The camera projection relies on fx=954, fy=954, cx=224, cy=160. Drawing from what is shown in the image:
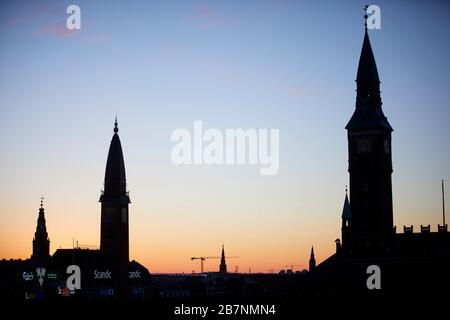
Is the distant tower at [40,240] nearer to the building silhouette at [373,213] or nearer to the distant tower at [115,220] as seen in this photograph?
the distant tower at [115,220]

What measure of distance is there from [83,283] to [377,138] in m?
68.3

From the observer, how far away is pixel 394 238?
148125 millimetres

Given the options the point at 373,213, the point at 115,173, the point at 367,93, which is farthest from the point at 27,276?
the point at 367,93

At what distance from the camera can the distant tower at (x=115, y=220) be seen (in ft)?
623

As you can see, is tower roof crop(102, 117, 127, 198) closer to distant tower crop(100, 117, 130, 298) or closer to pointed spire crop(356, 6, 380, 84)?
distant tower crop(100, 117, 130, 298)

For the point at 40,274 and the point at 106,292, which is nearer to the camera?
the point at 40,274

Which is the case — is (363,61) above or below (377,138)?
above

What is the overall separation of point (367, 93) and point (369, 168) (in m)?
11.6

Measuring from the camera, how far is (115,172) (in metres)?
191

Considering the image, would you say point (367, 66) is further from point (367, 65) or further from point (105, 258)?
point (105, 258)

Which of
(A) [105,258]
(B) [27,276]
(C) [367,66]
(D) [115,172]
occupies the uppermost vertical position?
(C) [367,66]
